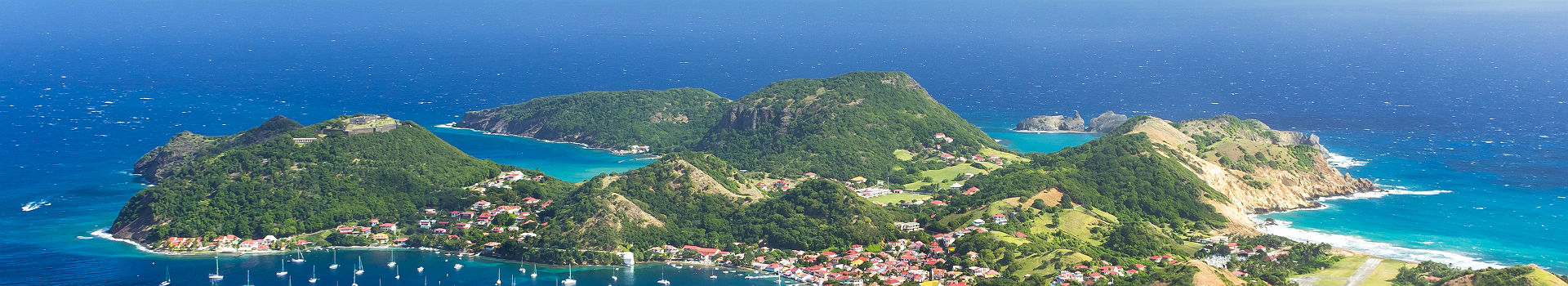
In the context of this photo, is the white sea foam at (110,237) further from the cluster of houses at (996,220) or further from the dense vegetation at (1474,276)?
the dense vegetation at (1474,276)

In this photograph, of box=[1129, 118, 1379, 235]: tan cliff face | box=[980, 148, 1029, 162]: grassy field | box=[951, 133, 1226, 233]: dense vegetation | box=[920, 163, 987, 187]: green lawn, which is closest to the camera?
box=[951, 133, 1226, 233]: dense vegetation

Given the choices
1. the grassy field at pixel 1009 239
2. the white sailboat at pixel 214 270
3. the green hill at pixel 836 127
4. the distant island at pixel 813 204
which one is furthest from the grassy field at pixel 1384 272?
the white sailboat at pixel 214 270

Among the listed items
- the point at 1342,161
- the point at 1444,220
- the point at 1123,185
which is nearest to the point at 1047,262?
the point at 1123,185

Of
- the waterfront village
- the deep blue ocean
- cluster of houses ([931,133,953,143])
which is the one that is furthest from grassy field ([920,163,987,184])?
the deep blue ocean

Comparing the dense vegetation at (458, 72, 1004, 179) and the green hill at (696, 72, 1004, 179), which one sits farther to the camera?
the dense vegetation at (458, 72, 1004, 179)

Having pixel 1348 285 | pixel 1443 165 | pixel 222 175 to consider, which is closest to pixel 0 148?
pixel 222 175

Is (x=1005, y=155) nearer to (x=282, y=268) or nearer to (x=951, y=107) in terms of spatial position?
(x=951, y=107)

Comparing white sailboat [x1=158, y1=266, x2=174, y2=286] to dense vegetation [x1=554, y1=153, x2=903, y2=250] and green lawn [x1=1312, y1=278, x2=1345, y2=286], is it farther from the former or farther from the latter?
green lawn [x1=1312, y1=278, x2=1345, y2=286]
